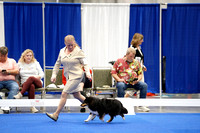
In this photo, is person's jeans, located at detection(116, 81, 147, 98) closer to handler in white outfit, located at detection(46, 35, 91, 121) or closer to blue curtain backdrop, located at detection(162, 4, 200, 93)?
handler in white outfit, located at detection(46, 35, 91, 121)

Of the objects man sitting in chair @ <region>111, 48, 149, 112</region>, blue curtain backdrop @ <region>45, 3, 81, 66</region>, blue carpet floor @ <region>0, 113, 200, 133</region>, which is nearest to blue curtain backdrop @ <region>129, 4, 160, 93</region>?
blue curtain backdrop @ <region>45, 3, 81, 66</region>

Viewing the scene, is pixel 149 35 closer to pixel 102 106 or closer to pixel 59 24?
pixel 59 24

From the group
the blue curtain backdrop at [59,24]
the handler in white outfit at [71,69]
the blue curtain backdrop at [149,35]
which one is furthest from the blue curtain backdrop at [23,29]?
the handler in white outfit at [71,69]

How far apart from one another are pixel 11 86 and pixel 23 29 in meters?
2.16

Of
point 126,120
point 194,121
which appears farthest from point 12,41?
point 194,121

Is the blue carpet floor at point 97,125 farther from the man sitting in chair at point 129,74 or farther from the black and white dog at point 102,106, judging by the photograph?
the man sitting in chair at point 129,74

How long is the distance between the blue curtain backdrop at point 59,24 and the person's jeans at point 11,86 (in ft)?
6.34

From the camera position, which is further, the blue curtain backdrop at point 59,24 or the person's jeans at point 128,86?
the blue curtain backdrop at point 59,24

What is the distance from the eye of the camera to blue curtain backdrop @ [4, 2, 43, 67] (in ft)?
21.5

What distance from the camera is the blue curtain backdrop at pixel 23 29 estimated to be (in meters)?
6.56

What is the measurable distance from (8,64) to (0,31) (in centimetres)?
162

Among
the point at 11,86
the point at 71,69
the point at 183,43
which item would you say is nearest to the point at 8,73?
the point at 11,86

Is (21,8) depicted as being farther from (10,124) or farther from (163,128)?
(163,128)

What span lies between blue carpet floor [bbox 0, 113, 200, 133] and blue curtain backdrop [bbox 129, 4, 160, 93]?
2459 mm
